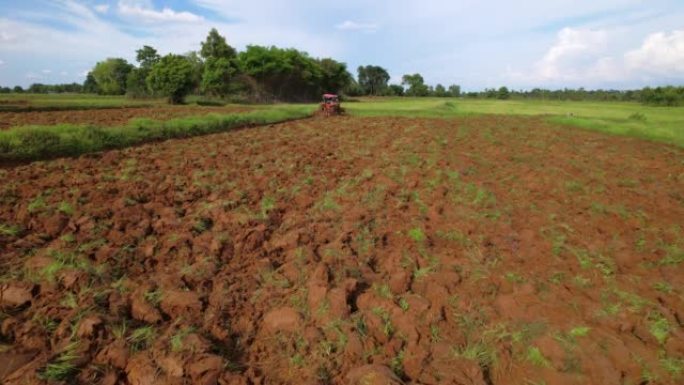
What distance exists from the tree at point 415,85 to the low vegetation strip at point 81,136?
8654 cm

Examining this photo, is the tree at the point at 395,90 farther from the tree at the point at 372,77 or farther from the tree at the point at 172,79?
the tree at the point at 172,79

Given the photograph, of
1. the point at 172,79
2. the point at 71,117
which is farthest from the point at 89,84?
the point at 71,117

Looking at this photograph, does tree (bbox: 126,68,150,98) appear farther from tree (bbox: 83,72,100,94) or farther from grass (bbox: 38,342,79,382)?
grass (bbox: 38,342,79,382)

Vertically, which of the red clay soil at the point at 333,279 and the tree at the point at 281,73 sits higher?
the tree at the point at 281,73

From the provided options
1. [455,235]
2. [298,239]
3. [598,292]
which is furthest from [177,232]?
[598,292]

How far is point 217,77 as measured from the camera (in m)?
42.5

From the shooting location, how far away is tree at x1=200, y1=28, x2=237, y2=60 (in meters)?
51.7

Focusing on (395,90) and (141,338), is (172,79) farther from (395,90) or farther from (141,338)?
(395,90)

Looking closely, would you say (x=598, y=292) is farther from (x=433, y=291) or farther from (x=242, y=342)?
(x=242, y=342)

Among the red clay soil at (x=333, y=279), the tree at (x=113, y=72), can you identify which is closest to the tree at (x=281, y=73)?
the tree at (x=113, y=72)

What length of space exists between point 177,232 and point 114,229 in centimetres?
77

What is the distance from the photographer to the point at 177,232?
5266 mm

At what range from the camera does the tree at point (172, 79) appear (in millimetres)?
37125

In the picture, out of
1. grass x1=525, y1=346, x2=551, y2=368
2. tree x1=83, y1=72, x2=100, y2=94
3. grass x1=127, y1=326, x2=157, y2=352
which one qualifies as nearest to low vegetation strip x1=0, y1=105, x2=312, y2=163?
grass x1=127, y1=326, x2=157, y2=352
